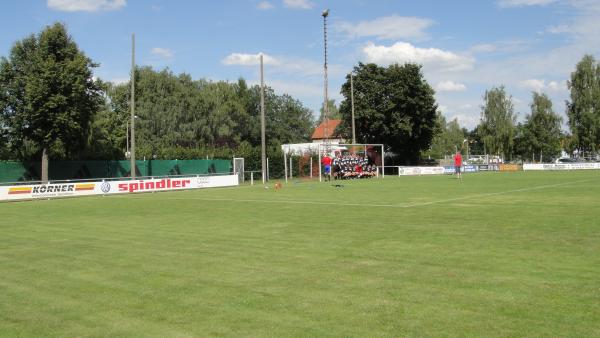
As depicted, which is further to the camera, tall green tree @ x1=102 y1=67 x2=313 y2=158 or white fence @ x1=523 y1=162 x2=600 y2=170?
tall green tree @ x1=102 y1=67 x2=313 y2=158

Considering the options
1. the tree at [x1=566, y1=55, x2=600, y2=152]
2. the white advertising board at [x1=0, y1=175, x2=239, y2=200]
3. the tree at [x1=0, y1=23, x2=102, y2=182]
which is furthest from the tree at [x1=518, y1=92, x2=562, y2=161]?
the tree at [x1=0, y1=23, x2=102, y2=182]

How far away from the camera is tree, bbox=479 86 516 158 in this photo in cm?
9175

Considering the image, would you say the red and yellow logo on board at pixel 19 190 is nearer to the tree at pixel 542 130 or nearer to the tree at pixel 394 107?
the tree at pixel 394 107

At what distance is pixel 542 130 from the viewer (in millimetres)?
90312

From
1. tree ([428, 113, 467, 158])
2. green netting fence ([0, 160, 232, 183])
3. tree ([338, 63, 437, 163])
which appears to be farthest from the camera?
tree ([428, 113, 467, 158])

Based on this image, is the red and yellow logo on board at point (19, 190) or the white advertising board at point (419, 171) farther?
the white advertising board at point (419, 171)

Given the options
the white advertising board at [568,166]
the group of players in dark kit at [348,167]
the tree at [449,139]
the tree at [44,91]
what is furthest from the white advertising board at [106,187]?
the tree at [449,139]

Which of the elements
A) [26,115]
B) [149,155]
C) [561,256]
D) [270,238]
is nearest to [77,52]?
[26,115]

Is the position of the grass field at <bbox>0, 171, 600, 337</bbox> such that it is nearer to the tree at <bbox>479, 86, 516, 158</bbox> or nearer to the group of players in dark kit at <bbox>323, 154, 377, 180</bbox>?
the group of players in dark kit at <bbox>323, 154, 377, 180</bbox>

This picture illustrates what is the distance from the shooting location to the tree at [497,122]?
301 feet

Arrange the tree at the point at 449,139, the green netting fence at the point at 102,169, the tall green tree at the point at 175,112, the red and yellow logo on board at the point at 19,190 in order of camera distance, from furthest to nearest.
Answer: the tree at the point at 449,139, the tall green tree at the point at 175,112, the green netting fence at the point at 102,169, the red and yellow logo on board at the point at 19,190

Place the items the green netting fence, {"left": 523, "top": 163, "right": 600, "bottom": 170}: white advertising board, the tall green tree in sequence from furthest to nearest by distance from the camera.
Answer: the tall green tree < {"left": 523, "top": 163, "right": 600, "bottom": 170}: white advertising board < the green netting fence

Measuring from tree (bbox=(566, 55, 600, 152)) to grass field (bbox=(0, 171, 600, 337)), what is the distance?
7925 cm

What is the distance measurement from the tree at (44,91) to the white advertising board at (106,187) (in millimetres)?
6494
